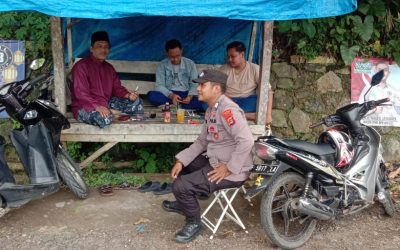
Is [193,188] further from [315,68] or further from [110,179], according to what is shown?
[315,68]

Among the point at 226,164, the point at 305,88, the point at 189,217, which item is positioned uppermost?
the point at 305,88

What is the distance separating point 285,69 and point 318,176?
273 cm

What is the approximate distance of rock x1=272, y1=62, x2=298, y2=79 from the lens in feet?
19.7

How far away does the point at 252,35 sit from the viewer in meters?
6.12

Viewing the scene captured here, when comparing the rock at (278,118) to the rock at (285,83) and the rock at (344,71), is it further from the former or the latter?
the rock at (344,71)

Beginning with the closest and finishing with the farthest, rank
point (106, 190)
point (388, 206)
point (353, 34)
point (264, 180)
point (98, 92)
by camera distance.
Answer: point (264, 180) < point (388, 206) < point (106, 190) < point (98, 92) < point (353, 34)

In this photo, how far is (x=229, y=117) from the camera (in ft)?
11.4

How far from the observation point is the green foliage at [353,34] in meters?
5.78

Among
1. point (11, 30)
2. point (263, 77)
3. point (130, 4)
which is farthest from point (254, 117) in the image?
point (11, 30)

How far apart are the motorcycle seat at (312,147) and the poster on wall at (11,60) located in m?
3.82

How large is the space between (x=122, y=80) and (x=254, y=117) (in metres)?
2.06

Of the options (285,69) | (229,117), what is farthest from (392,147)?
(229,117)

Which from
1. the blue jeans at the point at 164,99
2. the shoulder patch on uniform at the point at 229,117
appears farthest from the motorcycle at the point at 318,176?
the blue jeans at the point at 164,99

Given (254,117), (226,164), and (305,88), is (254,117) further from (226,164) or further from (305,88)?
(226,164)
